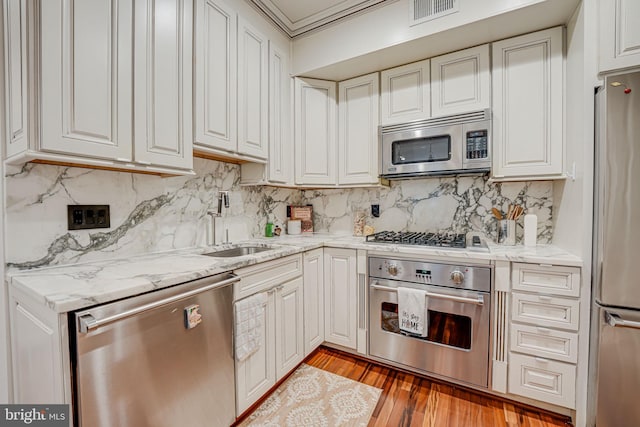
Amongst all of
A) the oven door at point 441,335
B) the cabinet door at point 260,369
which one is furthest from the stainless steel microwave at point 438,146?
the cabinet door at point 260,369

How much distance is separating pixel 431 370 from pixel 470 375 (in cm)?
23

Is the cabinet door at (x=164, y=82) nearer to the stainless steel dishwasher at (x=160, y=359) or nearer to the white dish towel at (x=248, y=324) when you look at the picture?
the stainless steel dishwasher at (x=160, y=359)

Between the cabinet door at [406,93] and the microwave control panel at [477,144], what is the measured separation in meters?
0.36

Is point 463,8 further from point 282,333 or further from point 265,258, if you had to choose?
point 282,333

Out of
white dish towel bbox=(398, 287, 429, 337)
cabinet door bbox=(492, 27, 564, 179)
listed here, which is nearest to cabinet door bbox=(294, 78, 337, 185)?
white dish towel bbox=(398, 287, 429, 337)

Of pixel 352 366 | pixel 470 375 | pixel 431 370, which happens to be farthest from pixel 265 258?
pixel 470 375

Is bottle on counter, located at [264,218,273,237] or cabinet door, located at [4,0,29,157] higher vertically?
cabinet door, located at [4,0,29,157]

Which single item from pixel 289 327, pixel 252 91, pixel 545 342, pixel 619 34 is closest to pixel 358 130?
pixel 252 91

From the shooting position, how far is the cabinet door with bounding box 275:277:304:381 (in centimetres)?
183

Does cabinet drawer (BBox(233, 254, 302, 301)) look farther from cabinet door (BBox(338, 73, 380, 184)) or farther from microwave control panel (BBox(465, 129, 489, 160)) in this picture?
microwave control panel (BBox(465, 129, 489, 160))

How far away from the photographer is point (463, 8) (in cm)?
180

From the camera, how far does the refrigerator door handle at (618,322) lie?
4.28 ft

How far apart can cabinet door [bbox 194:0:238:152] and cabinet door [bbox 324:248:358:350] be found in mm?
1116

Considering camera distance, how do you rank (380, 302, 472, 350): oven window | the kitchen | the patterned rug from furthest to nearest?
(380, 302, 472, 350): oven window, the patterned rug, the kitchen
